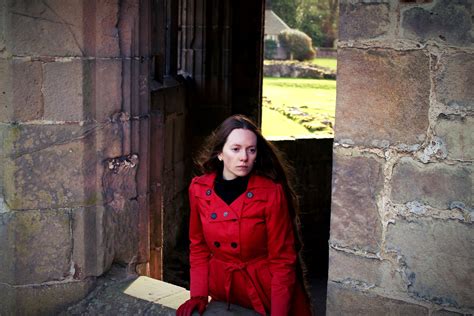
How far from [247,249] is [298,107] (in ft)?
56.3

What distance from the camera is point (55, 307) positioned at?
3.63 meters

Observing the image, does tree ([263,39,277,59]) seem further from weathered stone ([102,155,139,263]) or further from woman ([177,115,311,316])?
woman ([177,115,311,316])

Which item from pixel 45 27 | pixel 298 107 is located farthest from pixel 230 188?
pixel 298 107

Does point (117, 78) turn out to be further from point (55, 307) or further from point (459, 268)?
point (459, 268)

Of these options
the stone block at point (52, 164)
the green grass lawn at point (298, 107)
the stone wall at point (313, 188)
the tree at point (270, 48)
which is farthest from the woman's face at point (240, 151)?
the tree at point (270, 48)

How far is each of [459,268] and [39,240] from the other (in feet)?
6.09

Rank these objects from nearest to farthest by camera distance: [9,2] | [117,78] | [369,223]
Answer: [369,223]
[9,2]
[117,78]

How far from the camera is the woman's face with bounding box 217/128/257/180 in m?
→ 3.10

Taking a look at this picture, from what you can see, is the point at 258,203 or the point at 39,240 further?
the point at 39,240

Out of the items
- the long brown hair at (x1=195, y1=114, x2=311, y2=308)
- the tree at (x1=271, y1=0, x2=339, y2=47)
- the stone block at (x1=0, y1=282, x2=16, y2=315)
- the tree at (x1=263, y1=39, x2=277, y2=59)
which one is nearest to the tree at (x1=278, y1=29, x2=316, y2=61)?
the tree at (x1=263, y1=39, x2=277, y2=59)

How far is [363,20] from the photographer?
2.61 m

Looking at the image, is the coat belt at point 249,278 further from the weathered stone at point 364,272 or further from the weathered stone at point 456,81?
the weathered stone at point 456,81

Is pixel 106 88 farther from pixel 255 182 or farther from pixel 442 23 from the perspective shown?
pixel 442 23

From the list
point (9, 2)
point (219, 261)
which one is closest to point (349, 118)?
point (219, 261)
